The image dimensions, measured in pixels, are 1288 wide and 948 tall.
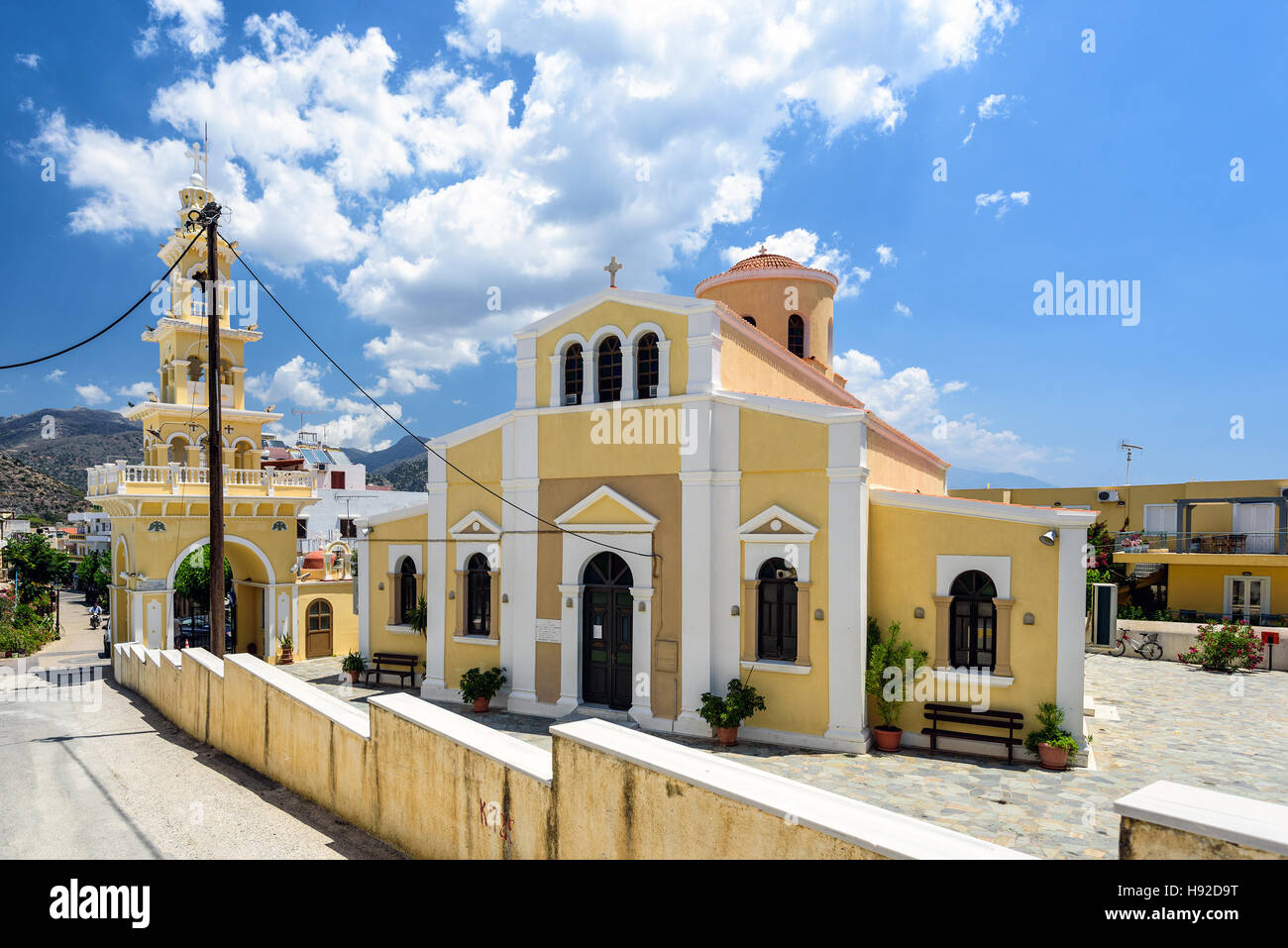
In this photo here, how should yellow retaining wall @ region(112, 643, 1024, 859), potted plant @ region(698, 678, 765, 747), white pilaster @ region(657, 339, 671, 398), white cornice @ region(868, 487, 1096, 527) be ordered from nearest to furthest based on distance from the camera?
yellow retaining wall @ region(112, 643, 1024, 859) < white cornice @ region(868, 487, 1096, 527) < potted plant @ region(698, 678, 765, 747) < white pilaster @ region(657, 339, 671, 398)

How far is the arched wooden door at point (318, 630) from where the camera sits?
23703 millimetres

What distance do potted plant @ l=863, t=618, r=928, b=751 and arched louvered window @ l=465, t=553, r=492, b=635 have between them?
828 centimetres

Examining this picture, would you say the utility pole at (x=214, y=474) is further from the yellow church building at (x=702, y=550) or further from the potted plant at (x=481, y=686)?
the potted plant at (x=481, y=686)

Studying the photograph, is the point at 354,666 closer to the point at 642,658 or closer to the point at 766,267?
the point at 642,658

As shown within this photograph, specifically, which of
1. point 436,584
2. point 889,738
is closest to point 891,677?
point 889,738

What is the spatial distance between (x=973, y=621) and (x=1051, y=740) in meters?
2.06

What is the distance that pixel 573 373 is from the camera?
15.4m

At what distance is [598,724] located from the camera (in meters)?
5.86

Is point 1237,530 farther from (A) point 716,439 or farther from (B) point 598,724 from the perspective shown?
(B) point 598,724

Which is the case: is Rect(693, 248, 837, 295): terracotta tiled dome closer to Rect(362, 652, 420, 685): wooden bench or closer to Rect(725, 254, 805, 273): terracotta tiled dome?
Rect(725, 254, 805, 273): terracotta tiled dome

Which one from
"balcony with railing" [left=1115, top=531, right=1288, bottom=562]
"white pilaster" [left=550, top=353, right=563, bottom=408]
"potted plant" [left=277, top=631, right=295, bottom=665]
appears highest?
"white pilaster" [left=550, top=353, right=563, bottom=408]

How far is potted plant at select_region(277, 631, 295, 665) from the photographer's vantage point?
74.3 ft

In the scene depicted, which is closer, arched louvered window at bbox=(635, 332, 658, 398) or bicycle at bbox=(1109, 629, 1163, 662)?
arched louvered window at bbox=(635, 332, 658, 398)

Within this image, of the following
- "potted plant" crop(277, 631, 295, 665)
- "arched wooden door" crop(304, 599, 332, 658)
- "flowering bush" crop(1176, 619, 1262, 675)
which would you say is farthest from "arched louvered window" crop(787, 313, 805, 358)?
"potted plant" crop(277, 631, 295, 665)
